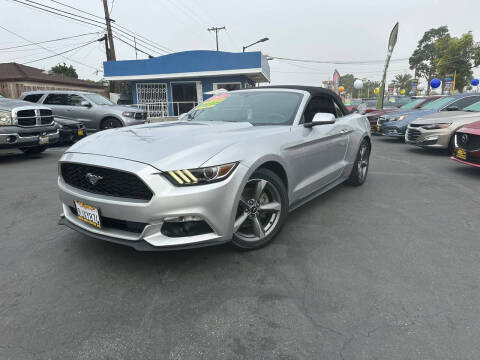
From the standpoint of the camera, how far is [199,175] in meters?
2.28

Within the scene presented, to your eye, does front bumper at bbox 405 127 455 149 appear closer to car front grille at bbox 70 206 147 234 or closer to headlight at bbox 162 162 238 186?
headlight at bbox 162 162 238 186

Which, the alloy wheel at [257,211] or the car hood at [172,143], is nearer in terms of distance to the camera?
the car hood at [172,143]

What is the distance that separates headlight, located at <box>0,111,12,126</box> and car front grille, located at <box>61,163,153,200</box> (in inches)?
222

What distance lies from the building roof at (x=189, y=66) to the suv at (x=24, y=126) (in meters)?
12.9

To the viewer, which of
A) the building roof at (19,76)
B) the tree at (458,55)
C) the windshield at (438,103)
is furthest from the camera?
the tree at (458,55)

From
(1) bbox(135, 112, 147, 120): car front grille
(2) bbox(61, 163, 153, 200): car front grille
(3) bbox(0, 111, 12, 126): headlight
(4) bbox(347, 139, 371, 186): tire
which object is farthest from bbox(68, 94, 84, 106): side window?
(4) bbox(347, 139, 371, 186): tire

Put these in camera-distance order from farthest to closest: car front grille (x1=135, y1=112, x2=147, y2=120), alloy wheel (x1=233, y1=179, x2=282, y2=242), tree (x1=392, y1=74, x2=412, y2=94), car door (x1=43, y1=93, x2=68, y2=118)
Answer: tree (x1=392, y1=74, x2=412, y2=94) → car front grille (x1=135, y1=112, x2=147, y2=120) → car door (x1=43, y1=93, x2=68, y2=118) → alloy wheel (x1=233, y1=179, x2=282, y2=242)

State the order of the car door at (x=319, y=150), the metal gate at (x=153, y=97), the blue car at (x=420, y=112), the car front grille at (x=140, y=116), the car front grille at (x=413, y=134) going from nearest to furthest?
1. the car door at (x=319, y=150)
2. the car front grille at (x=413, y=134)
3. the blue car at (x=420, y=112)
4. the car front grille at (x=140, y=116)
5. the metal gate at (x=153, y=97)

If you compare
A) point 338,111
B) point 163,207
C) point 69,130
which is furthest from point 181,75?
point 163,207

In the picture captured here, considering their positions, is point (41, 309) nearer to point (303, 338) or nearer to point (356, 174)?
point (303, 338)

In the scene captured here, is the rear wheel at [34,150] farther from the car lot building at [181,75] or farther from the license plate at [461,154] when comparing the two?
the car lot building at [181,75]

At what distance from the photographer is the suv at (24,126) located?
692 centimetres

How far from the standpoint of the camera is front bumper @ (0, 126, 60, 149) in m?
6.88

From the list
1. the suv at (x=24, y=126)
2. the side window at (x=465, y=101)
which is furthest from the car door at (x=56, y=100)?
the side window at (x=465, y=101)
